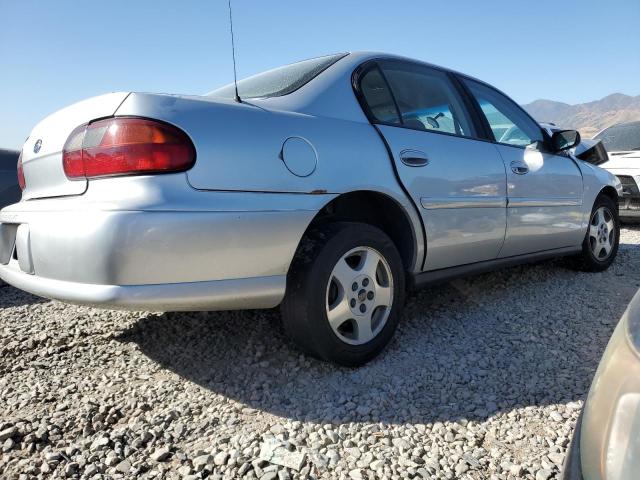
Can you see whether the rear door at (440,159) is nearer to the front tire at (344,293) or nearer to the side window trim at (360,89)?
the side window trim at (360,89)

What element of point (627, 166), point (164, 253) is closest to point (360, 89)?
point (164, 253)

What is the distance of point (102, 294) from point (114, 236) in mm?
210

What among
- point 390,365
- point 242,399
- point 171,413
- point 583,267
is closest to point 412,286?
point 390,365

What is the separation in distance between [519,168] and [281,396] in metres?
2.14

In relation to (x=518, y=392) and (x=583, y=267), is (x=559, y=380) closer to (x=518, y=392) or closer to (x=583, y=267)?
(x=518, y=392)

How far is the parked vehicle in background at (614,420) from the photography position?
29.3 inches

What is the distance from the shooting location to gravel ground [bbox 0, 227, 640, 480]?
1.54 meters

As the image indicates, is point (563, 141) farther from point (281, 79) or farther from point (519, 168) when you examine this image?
point (281, 79)

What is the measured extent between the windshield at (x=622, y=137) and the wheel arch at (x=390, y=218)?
19.6 feet

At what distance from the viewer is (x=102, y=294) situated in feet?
5.23

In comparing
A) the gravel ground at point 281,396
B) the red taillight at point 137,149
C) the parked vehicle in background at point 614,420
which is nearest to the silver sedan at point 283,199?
the red taillight at point 137,149

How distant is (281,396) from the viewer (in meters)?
1.93

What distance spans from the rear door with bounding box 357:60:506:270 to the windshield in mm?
5260

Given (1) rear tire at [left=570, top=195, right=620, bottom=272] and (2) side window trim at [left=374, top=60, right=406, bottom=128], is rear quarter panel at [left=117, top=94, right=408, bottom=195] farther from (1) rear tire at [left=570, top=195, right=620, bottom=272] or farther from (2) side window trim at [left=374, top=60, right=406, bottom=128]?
(1) rear tire at [left=570, top=195, right=620, bottom=272]
